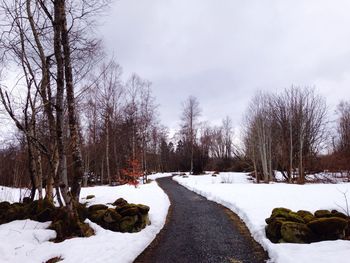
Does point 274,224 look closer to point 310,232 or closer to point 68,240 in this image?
point 310,232

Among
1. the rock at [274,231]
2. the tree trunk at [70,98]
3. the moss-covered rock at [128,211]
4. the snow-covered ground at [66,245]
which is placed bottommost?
the snow-covered ground at [66,245]

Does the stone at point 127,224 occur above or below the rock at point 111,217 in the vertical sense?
below

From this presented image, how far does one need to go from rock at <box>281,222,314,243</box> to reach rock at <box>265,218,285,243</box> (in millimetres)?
181

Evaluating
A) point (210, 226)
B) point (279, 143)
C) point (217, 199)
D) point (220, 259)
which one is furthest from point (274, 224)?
point (279, 143)

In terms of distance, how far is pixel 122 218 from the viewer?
28.9ft

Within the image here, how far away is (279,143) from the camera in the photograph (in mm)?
33594

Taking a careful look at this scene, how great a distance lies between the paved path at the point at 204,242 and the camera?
6.43 meters

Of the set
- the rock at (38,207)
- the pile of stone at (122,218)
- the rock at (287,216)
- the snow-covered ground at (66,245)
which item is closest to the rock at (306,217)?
the rock at (287,216)

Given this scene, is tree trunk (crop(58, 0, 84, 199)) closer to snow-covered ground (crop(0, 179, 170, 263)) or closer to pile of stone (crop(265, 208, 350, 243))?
snow-covered ground (crop(0, 179, 170, 263))

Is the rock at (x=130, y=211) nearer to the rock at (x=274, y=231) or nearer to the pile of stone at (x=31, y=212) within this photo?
the pile of stone at (x=31, y=212)

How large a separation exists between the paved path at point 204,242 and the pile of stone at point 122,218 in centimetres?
71

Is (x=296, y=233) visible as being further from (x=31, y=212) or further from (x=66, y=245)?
(x=31, y=212)

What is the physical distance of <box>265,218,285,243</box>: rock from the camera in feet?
23.3

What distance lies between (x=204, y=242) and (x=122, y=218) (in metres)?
2.48
